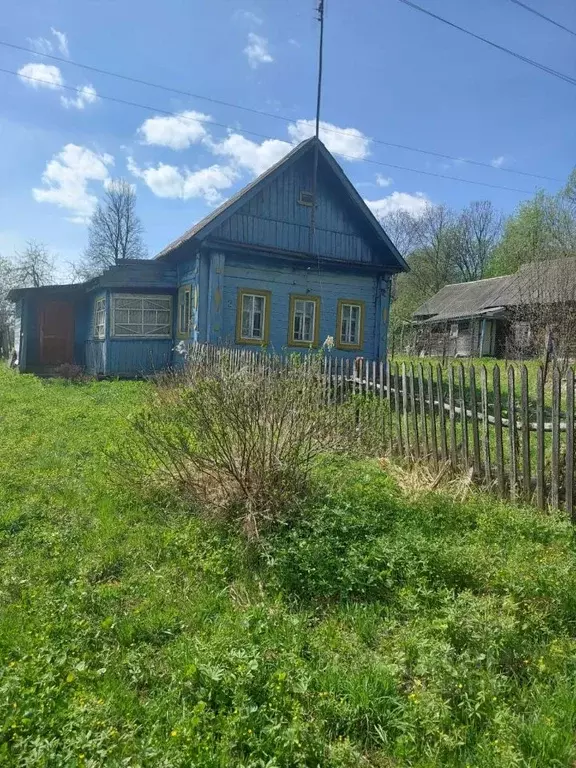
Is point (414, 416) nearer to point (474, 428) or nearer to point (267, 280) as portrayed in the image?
point (474, 428)

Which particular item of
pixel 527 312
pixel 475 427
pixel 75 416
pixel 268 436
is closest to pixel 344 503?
pixel 268 436

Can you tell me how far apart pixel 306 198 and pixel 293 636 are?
13167 mm

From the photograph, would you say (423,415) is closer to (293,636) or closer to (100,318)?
(293,636)

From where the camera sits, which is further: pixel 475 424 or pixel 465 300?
pixel 465 300

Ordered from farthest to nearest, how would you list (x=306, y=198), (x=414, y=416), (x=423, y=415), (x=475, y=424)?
(x=306, y=198), (x=414, y=416), (x=423, y=415), (x=475, y=424)

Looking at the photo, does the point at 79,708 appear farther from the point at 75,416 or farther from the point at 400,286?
the point at 400,286

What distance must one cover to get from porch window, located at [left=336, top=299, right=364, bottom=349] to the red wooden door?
10.4 m

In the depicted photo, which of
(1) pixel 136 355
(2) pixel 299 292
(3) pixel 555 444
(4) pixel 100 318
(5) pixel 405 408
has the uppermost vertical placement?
(2) pixel 299 292

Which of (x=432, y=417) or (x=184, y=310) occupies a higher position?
(x=184, y=310)

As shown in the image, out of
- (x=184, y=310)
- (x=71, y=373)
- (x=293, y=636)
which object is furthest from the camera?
(x=71, y=373)

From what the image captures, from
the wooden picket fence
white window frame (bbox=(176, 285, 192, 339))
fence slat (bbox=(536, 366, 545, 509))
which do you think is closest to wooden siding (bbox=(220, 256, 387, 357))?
white window frame (bbox=(176, 285, 192, 339))

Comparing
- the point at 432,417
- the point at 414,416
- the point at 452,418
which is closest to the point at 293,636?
the point at 452,418

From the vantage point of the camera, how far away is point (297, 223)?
1384 cm

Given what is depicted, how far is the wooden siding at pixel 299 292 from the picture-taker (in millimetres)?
13125
